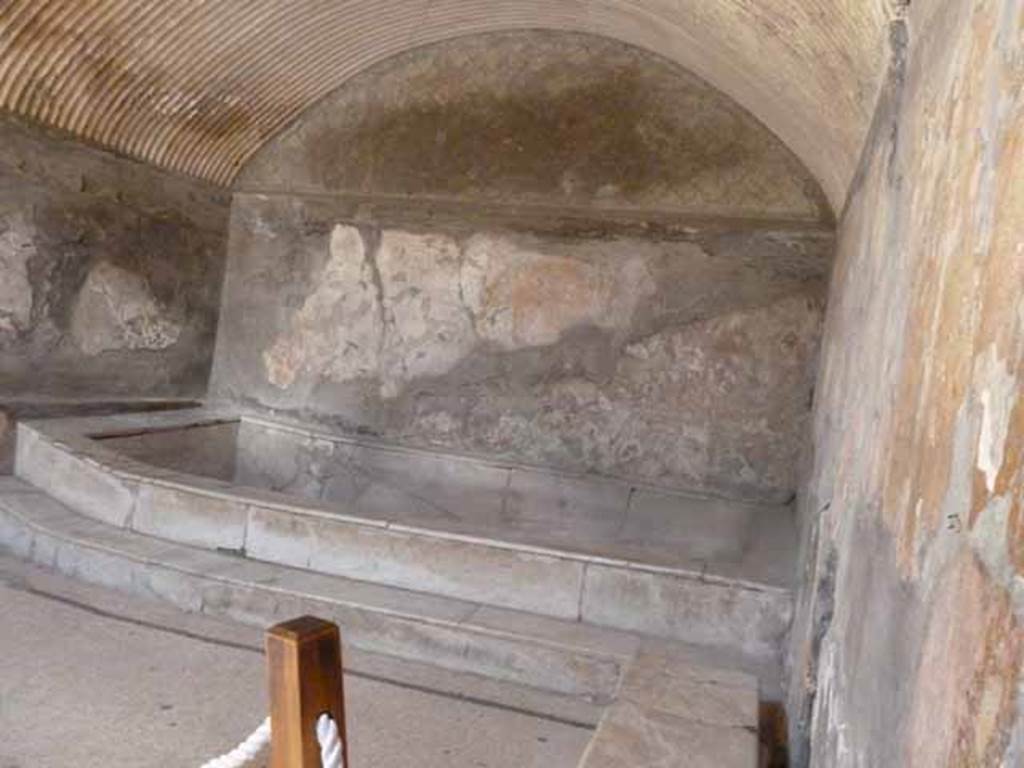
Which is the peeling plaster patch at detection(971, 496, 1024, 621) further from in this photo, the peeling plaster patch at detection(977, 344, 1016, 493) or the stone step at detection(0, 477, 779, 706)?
the stone step at detection(0, 477, 779, 706)

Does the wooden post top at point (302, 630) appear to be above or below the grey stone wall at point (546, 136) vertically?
below

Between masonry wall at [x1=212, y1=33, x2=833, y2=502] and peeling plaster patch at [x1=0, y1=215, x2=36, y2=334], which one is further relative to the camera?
masonry wall at [x1=212, y1=33, x2=833, y2=502]

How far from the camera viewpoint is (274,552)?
13.7 feet

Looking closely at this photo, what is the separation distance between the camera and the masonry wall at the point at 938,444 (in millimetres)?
956

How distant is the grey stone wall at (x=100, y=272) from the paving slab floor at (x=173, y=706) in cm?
268

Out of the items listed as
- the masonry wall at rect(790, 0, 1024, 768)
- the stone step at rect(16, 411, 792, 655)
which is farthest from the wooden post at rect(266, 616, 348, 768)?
the stone step at rect(16, 411, 792, 655)

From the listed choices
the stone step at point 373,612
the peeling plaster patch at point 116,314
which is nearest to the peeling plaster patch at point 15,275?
the peeling plaster patch at point 116,314

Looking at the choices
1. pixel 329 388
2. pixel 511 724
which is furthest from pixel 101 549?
pixel 329 388

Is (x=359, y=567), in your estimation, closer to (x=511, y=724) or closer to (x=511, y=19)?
(x=511, y=724)

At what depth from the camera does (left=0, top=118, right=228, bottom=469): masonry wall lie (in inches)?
226

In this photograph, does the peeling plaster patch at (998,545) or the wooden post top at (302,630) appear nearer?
the peeling plaster patch at (998,545)

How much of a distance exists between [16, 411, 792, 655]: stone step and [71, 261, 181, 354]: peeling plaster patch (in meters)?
1.18

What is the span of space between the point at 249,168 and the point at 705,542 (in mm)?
5169

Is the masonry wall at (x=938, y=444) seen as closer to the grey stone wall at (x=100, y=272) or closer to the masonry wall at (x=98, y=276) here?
the masonry wall at (x=98, y=276)
